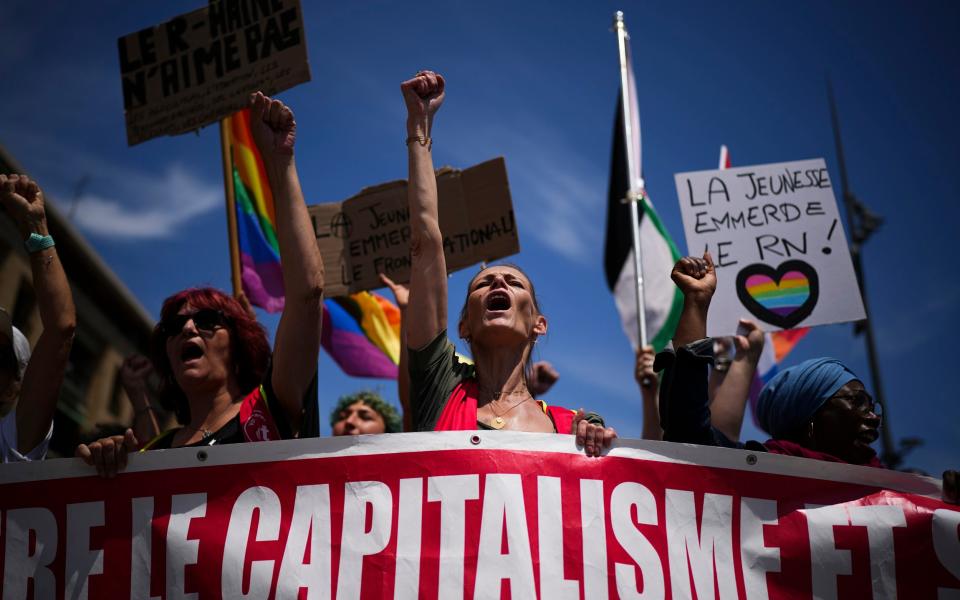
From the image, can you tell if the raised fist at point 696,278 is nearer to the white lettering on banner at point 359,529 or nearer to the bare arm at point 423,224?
the bare arm at point 423,224

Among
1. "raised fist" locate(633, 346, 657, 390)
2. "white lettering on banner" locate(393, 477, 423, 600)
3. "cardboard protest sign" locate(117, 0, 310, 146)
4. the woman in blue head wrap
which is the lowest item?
"white lettering on banner" locate(393, 477, 423, 600)

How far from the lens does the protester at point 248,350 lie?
106 inches

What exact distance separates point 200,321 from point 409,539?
112cm

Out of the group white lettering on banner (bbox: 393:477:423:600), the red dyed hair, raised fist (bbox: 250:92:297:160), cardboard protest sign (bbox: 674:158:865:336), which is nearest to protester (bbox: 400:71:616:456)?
white lettering on banner (bbox: 393:477:423:600)

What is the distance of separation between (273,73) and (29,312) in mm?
12043

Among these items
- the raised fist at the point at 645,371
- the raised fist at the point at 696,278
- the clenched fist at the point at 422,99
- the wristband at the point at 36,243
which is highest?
the clenched fist at the point at 422,99

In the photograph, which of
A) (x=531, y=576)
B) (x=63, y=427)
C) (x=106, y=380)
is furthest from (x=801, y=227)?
(x=106, y=380)

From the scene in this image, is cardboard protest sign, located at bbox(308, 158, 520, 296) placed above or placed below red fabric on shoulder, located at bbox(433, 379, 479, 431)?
above

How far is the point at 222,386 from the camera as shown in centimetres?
304

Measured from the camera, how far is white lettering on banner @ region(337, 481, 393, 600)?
238 cm

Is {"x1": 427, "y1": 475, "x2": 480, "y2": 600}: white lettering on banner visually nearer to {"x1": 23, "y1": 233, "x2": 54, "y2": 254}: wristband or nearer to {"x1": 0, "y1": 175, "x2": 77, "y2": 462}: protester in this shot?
{"x1": 0, "y1": 175, "x2": 77, "y2": 462}: protester

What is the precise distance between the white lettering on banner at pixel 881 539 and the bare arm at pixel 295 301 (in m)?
1.54

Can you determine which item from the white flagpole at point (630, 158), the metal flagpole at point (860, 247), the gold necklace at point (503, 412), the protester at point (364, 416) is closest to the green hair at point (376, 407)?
the protester at point (364, 416)

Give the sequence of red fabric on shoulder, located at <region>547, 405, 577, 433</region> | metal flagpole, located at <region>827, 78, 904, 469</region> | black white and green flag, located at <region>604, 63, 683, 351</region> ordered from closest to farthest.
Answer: red fabric on shoulder, located at <region>547, 405, 577, 433</region> < black white and green flag, located at <region>604, 63, 683, 351</region> < metal flagpole, located at <region>827, 78, 904, 469</region>
